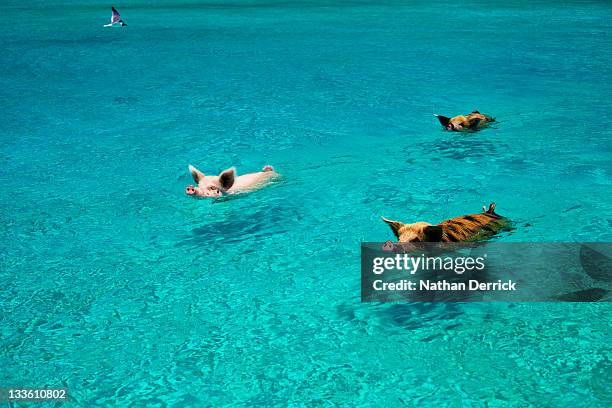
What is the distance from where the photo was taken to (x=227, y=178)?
899 centimetres

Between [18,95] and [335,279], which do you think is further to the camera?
[18,95]

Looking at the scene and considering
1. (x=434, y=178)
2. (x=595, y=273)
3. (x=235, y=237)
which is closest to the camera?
(x=595, y=273)

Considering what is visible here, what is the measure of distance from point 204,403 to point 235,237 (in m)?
3.31

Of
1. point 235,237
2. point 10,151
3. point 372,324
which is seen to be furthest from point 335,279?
point 10,151

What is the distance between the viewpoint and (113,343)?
6320mm

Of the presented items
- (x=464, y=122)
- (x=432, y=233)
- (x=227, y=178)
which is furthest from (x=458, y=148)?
(x=432, y=233)

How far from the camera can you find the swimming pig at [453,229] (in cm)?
638

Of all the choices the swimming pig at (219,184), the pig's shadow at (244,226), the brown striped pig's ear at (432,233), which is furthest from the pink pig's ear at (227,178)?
the brown striped pig's ear at (432,233)

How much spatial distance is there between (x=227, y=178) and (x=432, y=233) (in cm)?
354

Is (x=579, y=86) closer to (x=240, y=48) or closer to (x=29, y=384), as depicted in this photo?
(x=240, y=48)

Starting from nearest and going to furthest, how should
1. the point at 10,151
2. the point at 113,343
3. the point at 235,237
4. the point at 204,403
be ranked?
the point at 204,403, the point at 113,343, the point at 235,237, the point at 10,151

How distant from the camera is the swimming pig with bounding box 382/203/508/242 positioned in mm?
6375

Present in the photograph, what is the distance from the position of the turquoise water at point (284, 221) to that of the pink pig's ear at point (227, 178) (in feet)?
1.50

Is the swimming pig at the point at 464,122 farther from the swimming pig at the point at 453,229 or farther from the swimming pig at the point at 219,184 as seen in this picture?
the swimming pig at the point at 453,229
